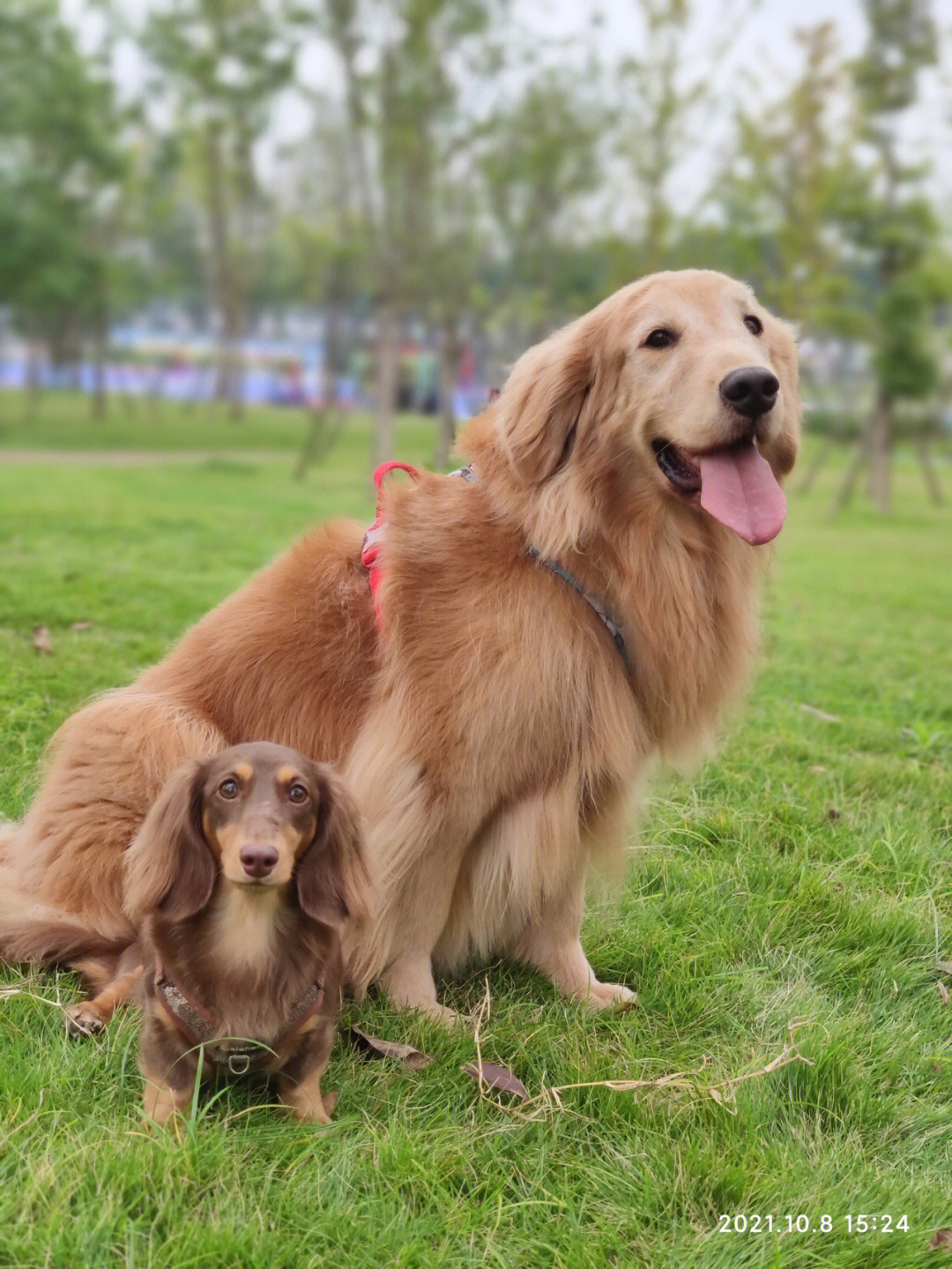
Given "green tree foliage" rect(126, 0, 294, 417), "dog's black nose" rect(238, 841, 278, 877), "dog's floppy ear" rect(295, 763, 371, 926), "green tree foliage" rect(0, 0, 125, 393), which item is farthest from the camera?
"green tree foliage" rect(0, 0, 125, 393)

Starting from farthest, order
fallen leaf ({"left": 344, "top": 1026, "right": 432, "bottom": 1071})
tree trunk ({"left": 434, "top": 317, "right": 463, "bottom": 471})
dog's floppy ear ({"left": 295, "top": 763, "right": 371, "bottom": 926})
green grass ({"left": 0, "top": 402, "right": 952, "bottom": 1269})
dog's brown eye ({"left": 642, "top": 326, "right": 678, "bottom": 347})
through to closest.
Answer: tree trunk ({"left": 434, "top": 317, "right": 463, "bottom": 471}), dog's brown eye ({"left": 642, "top": 326, "right": 678, "bottom": 347}), fallen leaf ({"left": 344, "top": 1026, "right": 432, "bottom": 1071}), dog's floppy ear ({"left": 295, "top": 763, "right": 371, "bottom": 926}), green grass ({"left": 0, "top": 402, "right": 952, "bottom": 1269})

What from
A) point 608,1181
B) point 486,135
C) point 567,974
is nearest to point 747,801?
point 567,974

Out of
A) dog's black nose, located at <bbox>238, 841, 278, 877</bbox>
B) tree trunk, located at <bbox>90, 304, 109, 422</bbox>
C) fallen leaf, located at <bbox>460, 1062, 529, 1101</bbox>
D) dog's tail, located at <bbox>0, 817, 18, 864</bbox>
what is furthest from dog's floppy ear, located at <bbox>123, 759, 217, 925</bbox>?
tree trunk, located at <bbox>90, 304, 109, 422</bbox>

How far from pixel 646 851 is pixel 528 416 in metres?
1.61

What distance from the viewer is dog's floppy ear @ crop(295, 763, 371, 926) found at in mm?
2453

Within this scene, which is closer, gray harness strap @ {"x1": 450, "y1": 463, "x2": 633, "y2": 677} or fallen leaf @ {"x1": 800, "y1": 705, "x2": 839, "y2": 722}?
gray harness strap @ {"x1": 450, "y1": 463, "x2": 633, "y2": 677}

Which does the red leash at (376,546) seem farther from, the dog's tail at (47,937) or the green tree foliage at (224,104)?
the green tree foliage at (224,104)

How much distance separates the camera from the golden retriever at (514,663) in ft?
8.95

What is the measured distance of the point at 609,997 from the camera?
118 inches

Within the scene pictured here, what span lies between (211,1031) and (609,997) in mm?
1139

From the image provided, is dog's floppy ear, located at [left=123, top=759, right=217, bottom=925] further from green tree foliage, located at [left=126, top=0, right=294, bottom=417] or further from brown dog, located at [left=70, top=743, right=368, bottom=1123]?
green tree foliage, located at [left=126, top=0, right=294, bottom=417]

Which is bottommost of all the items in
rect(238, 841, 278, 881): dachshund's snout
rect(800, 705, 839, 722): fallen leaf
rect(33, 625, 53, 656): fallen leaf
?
rect(800, 705, 839, 722): fallen leaf

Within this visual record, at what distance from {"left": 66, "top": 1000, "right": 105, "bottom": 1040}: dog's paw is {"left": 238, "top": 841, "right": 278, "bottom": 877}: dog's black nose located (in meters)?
0.70

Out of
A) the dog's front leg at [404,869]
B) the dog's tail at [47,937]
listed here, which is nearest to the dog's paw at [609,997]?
the dog's front leg at [404,869]
